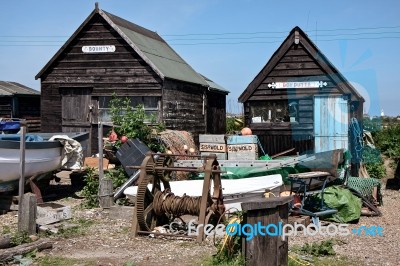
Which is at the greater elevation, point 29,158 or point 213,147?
point 213,147

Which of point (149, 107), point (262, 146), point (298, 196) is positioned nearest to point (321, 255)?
point (298, 196)

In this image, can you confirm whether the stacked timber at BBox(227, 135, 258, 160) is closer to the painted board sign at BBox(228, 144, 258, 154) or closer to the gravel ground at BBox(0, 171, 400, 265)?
the painted board sign at BBox(228, 144, 258, 154)

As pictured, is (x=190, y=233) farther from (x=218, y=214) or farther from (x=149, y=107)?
(x=149, y=107)

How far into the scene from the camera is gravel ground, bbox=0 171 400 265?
7184 millimetres

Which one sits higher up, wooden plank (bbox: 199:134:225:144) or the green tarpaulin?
wooden plank (bbox: 199:134:225:144)

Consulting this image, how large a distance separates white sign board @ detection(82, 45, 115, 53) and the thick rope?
11.4 metres

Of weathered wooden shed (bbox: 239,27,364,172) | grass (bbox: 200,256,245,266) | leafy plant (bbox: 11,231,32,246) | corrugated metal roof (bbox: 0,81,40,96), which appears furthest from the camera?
corrugated metal roof (bbox: 0,81,40,96)

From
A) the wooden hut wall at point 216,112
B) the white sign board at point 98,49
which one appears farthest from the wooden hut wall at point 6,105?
the wooden hut wall at point 216,112

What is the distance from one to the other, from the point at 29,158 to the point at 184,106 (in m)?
9.49

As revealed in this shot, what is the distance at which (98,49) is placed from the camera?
19266 mm

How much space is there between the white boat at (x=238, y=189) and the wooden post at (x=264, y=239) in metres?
3.83

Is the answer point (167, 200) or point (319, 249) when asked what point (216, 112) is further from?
point (319, 249)

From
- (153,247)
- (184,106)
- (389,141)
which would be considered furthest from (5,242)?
(389,141)

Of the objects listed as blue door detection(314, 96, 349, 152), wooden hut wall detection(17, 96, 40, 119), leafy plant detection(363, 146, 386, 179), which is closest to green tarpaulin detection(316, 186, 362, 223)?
blue door detection(314, 96, 349, 152)
